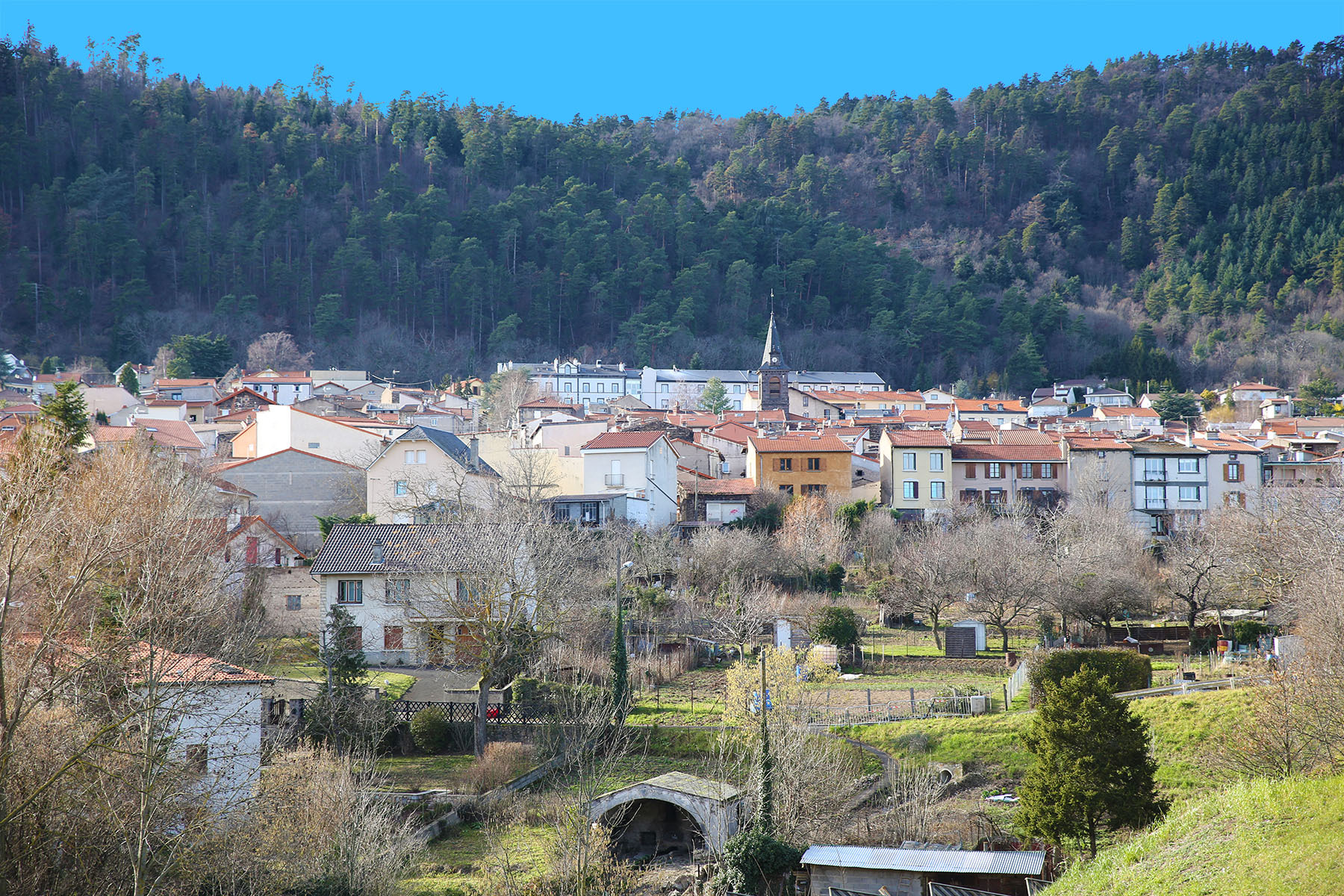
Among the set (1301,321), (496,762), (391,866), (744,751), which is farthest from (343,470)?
(1301,321)

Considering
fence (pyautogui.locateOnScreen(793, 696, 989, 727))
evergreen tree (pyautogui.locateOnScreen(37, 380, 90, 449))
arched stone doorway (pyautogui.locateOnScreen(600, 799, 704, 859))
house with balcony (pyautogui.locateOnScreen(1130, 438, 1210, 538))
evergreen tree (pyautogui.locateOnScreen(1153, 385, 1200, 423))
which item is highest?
evergreen tree (pyautogui.locateOnScreen(1153, 385, 1200, 423))

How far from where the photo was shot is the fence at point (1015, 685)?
2638 cm

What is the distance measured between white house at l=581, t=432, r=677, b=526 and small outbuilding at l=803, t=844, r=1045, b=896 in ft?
83.3

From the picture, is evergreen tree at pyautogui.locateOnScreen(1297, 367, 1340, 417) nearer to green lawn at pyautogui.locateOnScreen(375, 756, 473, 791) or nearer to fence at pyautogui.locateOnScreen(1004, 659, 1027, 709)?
fence at pyautogui.locateOnScreen(1004, 659, 1027, 709)

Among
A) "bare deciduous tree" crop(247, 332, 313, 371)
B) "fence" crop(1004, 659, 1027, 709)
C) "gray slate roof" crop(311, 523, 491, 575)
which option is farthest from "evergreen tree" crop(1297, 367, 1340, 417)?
"bare deciduous tree" crop(247, 332, 313, 371)

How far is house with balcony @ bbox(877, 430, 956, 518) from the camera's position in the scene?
48219 mm

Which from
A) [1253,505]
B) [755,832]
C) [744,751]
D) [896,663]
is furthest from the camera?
[1253,505]

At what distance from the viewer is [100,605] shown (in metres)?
19.2

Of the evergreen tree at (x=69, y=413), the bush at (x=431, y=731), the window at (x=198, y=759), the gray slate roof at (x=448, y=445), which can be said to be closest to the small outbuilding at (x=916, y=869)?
the window at (x=198, y=759)

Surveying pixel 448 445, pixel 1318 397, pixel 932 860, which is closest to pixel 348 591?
pixel 448 445

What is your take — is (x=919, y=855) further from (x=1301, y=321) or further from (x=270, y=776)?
(x=1301, y=321)

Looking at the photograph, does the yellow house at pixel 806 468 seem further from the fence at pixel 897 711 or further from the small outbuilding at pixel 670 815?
the small outbuilding at pixel 670 815

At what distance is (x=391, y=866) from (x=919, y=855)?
26.0 feet

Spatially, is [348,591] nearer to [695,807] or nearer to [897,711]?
[695,807]
